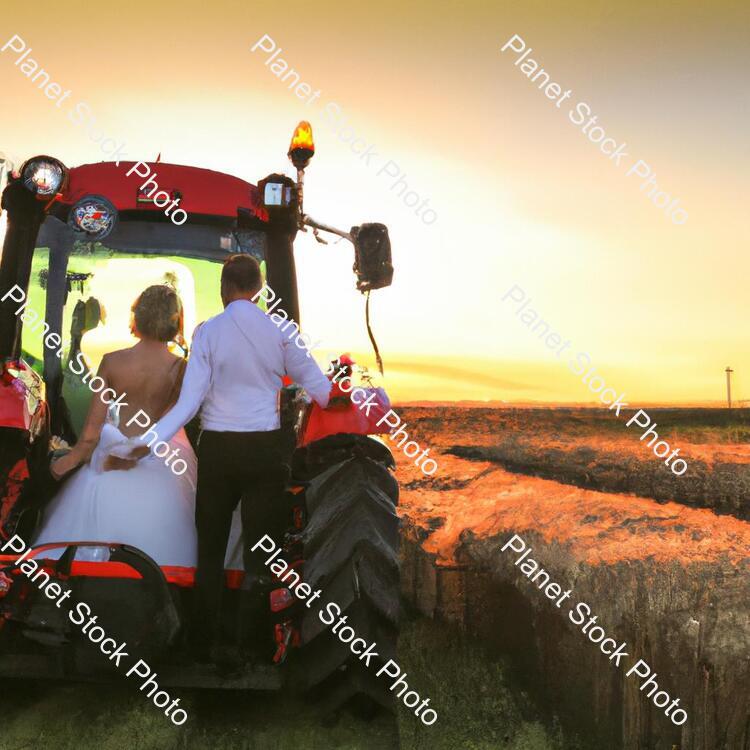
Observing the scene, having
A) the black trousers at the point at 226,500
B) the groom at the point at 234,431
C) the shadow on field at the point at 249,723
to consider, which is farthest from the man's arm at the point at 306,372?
the shadow on field at the point at 249,723

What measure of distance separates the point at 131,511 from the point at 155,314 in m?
0.93

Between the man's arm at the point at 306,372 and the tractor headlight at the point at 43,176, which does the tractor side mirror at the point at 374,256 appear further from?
the tractor headlight at the point at 43,176

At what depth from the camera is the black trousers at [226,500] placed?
155 inches

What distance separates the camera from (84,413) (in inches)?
198

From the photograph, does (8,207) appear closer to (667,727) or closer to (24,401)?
(24,401)

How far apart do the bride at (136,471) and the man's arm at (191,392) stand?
21.0 inches

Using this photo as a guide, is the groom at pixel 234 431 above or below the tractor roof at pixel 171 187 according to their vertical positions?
below

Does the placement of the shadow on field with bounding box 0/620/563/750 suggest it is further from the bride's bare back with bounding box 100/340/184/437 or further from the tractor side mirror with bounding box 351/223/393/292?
the tractor side mirror with bounding box 351/223/393/292

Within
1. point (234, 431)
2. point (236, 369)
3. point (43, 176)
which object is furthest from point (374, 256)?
point (43, 176)

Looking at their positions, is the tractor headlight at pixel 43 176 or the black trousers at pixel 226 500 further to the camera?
the tractor headlight at pixel 43 176

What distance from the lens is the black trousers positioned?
3.94 meters

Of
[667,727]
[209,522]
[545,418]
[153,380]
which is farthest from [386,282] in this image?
[545,418]

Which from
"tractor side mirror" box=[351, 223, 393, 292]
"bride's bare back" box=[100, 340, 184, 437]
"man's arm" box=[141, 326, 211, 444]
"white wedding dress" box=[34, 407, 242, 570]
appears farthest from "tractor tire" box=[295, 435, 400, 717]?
"tractor side mirror" box=[351, 223, 393, 292]

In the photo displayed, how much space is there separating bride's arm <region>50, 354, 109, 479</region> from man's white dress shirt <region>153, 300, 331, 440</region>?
59cm
